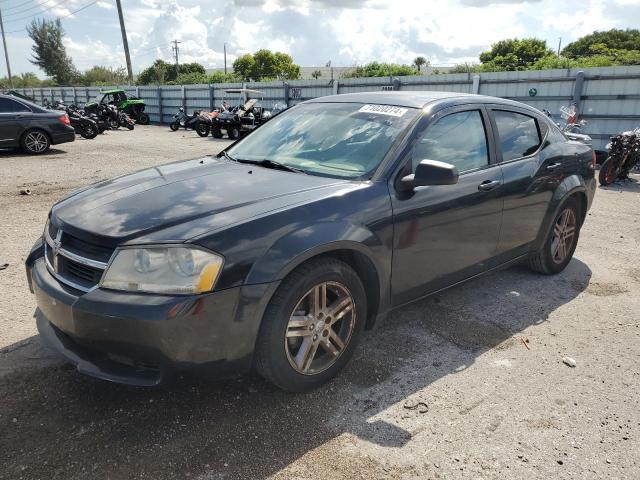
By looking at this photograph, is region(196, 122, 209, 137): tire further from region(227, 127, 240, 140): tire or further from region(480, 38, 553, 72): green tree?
region(480, 38, 553, 72): green tree

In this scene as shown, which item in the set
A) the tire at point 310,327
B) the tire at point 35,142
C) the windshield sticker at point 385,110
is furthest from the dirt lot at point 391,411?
the tire at point 35,142

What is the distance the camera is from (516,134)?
13.6ft

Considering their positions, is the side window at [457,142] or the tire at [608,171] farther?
the tire at [608,171]

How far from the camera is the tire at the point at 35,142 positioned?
42.0ft

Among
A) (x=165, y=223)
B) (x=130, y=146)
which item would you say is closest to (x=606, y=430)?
(x=165, y=223)

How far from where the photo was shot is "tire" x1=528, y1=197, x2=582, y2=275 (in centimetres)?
457

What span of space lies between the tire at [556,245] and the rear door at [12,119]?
495 inches

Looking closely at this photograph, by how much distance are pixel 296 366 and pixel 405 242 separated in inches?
39.4

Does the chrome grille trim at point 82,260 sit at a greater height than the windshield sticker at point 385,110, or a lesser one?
lesser

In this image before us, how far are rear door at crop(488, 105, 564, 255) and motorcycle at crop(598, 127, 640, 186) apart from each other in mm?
6435

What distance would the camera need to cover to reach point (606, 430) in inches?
102

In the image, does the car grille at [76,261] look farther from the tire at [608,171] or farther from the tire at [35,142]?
the tire at [35,142]

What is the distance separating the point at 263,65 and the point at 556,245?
227ft

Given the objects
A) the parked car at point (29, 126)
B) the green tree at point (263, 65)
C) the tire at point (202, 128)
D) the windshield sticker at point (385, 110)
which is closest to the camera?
the windshield sticker at point (385, 110)
